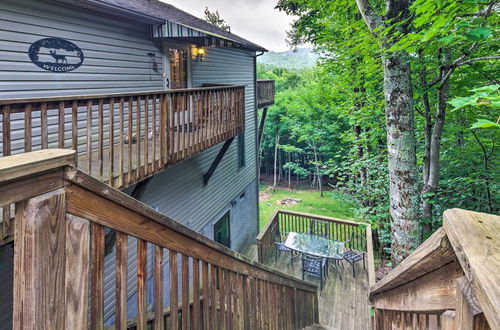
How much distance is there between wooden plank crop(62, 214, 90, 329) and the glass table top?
24.4ft

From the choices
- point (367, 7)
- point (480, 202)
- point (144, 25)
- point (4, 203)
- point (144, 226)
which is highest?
point (144, 25)

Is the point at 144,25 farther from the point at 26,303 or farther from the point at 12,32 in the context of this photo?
the point at 26,303

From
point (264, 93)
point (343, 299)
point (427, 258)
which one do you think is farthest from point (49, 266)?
point (264, 93)

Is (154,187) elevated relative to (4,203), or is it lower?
lower

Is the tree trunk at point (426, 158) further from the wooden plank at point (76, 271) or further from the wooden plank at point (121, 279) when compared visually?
the wooden plank at point (76, 271)

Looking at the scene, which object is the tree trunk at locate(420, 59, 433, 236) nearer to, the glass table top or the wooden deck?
the wooden deck

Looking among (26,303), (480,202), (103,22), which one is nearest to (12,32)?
(103,22)

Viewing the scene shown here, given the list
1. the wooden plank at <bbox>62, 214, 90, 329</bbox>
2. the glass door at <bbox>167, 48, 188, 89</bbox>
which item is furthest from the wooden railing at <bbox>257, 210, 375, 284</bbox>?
the wooden plank at <bbox>62, 214, 90, 329</bbox>

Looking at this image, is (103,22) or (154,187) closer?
(103,22)

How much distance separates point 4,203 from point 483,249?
1135 mm

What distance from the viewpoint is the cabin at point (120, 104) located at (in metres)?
3.23

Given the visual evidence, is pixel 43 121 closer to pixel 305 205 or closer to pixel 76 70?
pixel 76 70

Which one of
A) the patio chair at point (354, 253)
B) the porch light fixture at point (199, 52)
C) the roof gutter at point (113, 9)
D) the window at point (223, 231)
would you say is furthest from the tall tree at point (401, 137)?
the window at point (223, 231)

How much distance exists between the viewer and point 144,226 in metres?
1.18
